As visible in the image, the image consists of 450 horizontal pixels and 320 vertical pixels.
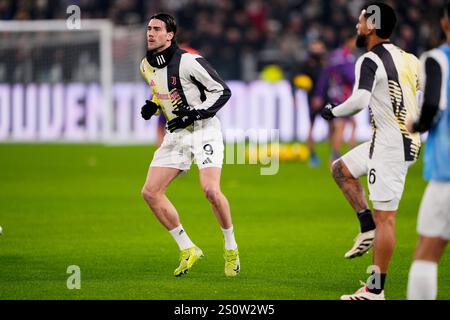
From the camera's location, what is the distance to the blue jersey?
6.60 metres

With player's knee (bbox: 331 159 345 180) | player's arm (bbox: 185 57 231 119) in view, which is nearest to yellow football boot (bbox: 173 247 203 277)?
player's arm (bbox: 185 57 231 119)

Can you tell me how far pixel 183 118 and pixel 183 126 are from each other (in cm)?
9

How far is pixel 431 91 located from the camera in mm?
6590

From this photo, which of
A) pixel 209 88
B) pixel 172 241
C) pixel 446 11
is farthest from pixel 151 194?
pixel 446 11

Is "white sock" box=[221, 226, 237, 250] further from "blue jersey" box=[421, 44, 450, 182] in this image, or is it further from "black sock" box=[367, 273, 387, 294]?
"blue jersey" box=[421, 44, 450, 182]

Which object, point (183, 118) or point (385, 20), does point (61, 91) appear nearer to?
point (183, 118)

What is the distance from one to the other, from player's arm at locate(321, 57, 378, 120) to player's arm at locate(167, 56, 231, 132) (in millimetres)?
1545

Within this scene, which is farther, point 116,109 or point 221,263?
point 116,109

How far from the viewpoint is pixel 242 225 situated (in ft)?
43.4

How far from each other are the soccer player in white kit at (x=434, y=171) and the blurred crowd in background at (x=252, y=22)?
21098mm

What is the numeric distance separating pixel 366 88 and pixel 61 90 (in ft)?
62.9

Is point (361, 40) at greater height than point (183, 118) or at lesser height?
greater

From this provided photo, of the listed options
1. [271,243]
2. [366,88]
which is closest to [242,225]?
[271,243]
